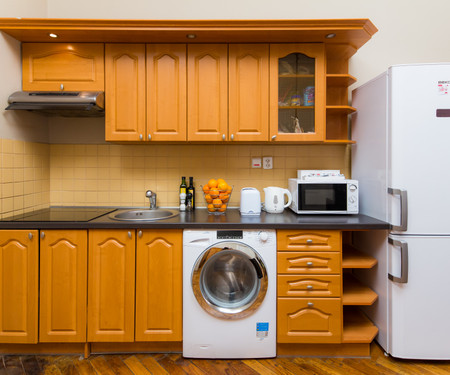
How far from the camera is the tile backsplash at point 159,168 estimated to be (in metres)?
2.45

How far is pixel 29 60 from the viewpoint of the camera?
6.92ft

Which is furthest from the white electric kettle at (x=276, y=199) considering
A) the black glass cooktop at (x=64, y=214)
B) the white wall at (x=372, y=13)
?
the white wall at (x=372, y=13)

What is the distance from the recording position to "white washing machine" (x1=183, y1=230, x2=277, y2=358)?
1.79 m

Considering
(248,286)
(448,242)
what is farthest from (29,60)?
(448,242)

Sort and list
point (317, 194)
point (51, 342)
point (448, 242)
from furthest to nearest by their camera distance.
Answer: point (317, 194), point (51, 342), point (448, 242)

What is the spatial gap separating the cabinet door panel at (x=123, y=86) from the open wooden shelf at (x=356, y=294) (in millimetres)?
1811

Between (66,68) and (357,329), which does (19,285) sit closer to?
(66,68)

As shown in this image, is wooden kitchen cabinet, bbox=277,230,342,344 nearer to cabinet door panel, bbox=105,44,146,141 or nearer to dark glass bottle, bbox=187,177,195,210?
dark glass bottle, bbox=187,177,195,210

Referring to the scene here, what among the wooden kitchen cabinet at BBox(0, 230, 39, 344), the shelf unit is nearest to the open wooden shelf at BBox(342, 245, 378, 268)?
the shelf unit

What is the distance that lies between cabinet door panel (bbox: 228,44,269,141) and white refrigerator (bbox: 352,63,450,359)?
78 centimetres

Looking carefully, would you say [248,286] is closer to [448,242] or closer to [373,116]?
[448,242]

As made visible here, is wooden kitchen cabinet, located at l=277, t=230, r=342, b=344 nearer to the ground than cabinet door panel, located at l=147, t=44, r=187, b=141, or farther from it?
nearer to the ground

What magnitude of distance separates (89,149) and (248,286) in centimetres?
174

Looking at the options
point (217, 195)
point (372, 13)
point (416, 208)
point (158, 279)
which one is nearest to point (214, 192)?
point (217, 195)
